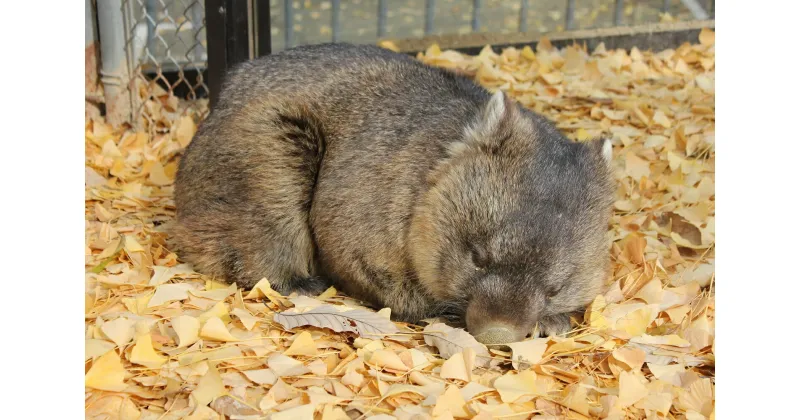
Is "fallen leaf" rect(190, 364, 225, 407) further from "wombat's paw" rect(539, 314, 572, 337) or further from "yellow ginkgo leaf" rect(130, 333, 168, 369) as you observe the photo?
"wombat's paw" rect(539, 314, 572, 337)

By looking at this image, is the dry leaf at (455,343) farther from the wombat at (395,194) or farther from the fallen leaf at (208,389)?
the fallen leaf at (208,389)

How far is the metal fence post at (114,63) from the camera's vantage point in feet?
21.8

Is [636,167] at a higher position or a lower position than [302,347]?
higher

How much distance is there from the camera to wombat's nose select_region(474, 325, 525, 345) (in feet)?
12.7

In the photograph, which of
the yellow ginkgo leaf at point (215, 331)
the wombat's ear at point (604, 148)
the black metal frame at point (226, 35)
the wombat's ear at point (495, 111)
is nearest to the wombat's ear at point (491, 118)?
the wombat's ear at point (495, 111)

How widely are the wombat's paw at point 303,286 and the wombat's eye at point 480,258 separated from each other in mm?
1249

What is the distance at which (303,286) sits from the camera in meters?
4.93

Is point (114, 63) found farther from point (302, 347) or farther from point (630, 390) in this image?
point (630, 390)

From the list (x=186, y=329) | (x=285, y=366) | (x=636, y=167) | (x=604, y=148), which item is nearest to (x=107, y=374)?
(x=186, y=329)

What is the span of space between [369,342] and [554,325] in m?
0.97

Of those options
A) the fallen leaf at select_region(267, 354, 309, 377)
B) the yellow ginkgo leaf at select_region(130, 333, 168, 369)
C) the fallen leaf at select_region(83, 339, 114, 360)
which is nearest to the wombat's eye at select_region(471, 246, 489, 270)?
the fallen leaf at select_region(267, 354, 309, 377)

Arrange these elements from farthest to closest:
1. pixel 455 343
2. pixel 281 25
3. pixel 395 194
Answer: pixel 281 25
pixel 395 194
pixel 455 343

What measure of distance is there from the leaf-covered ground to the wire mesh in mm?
764

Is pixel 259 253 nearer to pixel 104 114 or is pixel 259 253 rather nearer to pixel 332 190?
pixel 332 190
